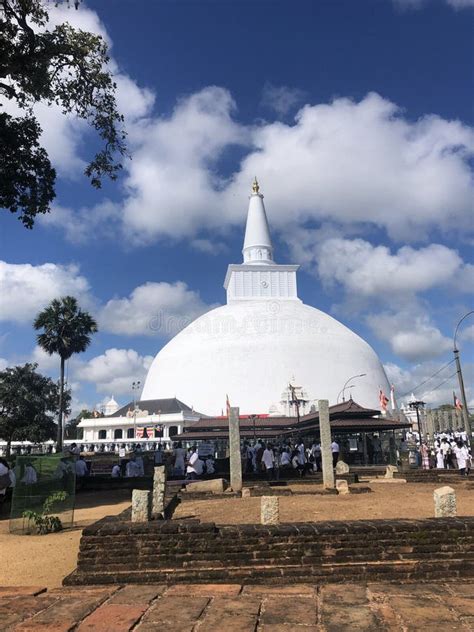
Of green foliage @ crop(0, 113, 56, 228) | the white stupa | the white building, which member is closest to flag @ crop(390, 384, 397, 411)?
the white stupa

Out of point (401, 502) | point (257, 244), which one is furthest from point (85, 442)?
point (401, 502)

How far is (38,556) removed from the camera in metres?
8.28

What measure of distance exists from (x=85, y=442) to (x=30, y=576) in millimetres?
46233

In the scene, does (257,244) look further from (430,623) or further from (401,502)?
(430,623)

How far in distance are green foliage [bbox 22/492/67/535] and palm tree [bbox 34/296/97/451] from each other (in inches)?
982

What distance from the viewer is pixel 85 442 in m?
50.9

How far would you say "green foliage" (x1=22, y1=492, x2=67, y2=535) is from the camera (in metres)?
10.4

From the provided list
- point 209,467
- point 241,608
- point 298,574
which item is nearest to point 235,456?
point 209,467

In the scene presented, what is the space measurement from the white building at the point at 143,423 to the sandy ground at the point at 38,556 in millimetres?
34396

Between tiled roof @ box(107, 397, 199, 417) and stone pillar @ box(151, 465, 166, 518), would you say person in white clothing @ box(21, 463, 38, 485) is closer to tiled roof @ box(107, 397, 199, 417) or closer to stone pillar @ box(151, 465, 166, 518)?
stone pillar @ box(151, 465, 166, 518)

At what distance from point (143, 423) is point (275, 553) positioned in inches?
1759

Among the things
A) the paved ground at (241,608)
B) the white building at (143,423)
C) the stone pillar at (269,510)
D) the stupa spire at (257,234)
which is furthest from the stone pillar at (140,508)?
the stupa spire at (257,234)

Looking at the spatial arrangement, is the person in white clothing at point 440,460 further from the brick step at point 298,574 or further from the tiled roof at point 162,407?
the tiled roof at point 162,407

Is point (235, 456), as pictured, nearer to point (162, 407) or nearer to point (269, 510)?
point (269, 510)
